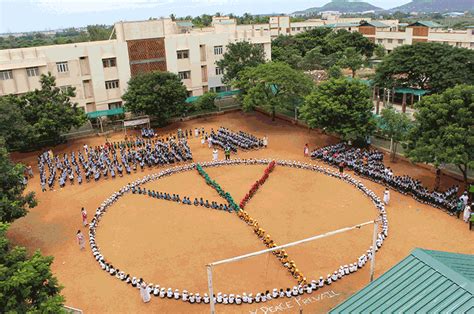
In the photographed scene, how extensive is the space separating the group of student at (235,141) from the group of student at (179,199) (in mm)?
8145

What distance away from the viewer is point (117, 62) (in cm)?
4212

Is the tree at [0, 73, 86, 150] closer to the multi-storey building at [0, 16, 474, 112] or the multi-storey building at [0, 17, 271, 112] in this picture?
the multi-storey building at [0, 17, 271, 112]

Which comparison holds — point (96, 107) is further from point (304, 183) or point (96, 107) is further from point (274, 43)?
point (274, 43)

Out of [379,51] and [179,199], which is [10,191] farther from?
[379,51]

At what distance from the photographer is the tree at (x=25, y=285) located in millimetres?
11305

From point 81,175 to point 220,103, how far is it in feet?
72.2

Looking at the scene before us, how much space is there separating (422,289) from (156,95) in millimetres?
31871

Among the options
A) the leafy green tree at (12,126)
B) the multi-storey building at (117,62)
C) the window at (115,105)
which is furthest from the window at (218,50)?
the leafy green tree at (12,126)

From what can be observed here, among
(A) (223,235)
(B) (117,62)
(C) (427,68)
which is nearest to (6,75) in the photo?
(B) (117,62)

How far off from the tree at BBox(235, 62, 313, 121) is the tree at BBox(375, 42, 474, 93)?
10804 millimetres

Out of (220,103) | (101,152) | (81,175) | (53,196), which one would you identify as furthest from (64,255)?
(220,103)

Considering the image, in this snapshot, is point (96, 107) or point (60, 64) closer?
point (60, 64)

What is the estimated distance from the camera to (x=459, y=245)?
751 inches

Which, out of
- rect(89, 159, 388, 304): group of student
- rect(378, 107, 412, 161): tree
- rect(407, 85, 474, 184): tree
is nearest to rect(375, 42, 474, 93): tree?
rect(378, 107, 412, 161): tree
